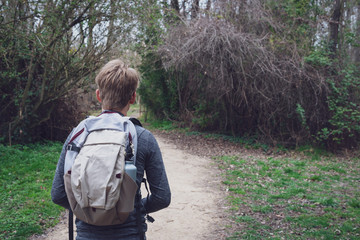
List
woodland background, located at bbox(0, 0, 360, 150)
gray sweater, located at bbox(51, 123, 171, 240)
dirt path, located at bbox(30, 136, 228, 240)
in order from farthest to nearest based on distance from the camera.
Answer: woodland background, located at bbox(0, 0, 360, 150)
dirt path, located at bbox(30, 136, 228, 240)
gray sweater, located at bbox(51, 123, 171, 240)

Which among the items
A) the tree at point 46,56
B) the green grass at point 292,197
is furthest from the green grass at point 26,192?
the green grass at point 292,197

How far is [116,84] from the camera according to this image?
67.4 inches

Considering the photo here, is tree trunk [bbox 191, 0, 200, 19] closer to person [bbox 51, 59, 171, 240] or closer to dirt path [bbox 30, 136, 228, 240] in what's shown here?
dirt path [bbox 30, 136, 228, 240]

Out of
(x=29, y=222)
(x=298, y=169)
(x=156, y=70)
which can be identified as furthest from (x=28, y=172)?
(x=156, y=70)

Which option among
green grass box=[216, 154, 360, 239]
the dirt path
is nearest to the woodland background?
green grass box=[216, 154, 360, 239]

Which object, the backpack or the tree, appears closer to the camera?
the backpack

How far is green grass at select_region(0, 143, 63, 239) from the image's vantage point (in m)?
4.68

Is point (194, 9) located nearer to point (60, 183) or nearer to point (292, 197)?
point (292, 197)

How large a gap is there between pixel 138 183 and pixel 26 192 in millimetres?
5019

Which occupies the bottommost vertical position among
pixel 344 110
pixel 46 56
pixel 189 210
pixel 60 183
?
pixel 189 210

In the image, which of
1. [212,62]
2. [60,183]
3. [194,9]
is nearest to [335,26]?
[212,62]

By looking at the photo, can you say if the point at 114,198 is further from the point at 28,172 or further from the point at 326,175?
the point at 326,175

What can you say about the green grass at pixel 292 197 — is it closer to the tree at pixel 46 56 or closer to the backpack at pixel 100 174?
the backpack at pixel 100 174

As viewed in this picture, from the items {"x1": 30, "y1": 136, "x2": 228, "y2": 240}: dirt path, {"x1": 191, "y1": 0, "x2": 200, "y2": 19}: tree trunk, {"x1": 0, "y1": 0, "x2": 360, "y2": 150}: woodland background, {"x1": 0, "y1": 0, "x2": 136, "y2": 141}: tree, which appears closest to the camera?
{"x1": 30, "y1": 136, "x2": 228, "y2": 240}: dirt path
